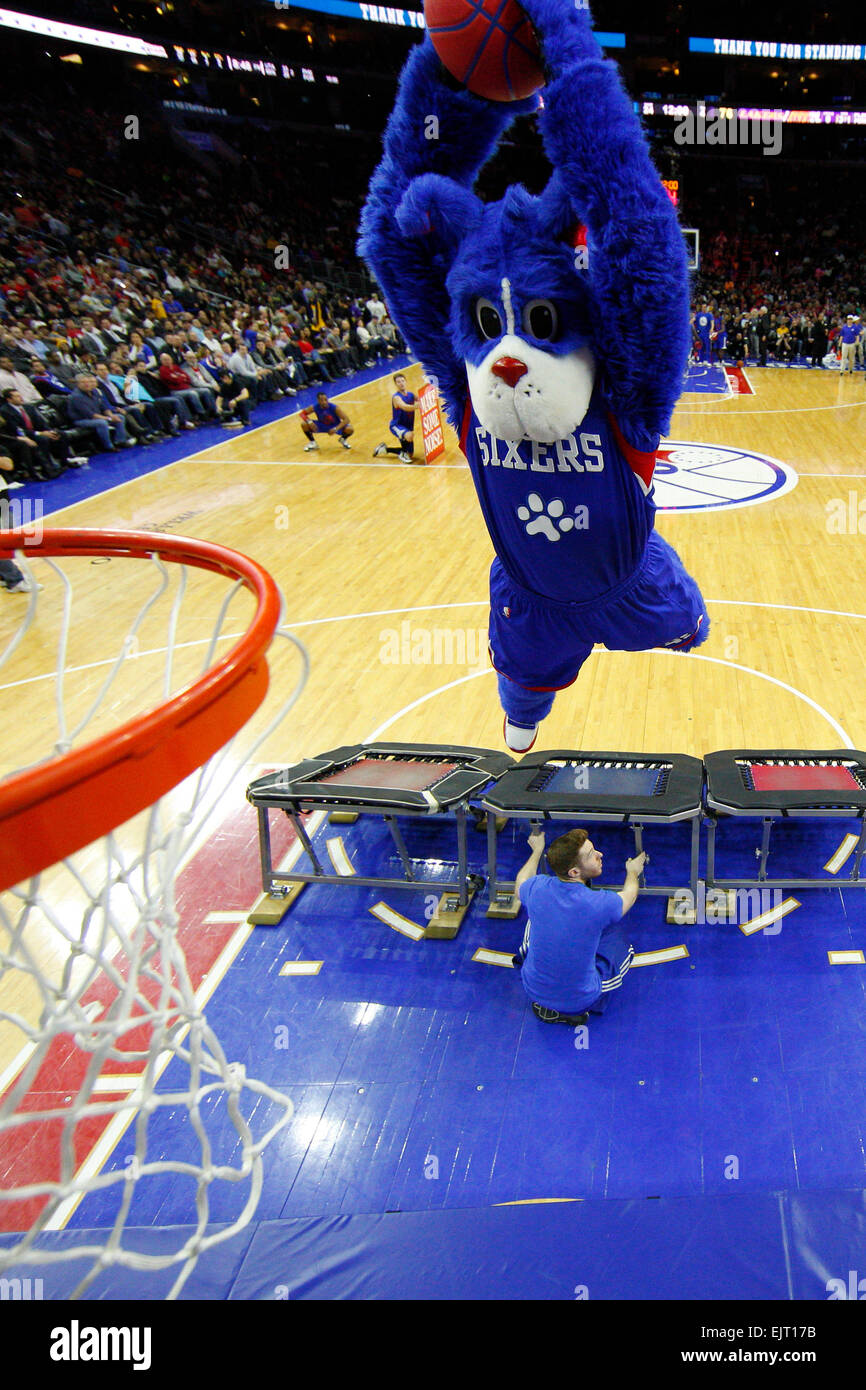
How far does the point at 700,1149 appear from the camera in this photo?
11.3 feet

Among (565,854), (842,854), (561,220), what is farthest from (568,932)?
(561,220)

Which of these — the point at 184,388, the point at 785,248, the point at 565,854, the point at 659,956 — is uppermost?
the point at 785,248

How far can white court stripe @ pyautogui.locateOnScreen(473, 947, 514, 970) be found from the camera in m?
4.42

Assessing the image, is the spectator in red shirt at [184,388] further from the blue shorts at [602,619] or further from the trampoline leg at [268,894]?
the blue shorts at [602,619]

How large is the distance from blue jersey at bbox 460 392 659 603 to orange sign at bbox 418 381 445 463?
10348 mm

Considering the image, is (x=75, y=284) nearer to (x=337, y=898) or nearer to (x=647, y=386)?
(x=337, y=898)

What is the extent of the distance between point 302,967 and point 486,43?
137 inches

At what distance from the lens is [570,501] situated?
3.23 metres

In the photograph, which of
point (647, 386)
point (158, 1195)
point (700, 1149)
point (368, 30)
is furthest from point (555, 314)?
point (368, 30)

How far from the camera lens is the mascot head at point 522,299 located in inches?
114

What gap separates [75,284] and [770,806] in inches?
723

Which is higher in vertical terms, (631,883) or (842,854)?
(631,883)

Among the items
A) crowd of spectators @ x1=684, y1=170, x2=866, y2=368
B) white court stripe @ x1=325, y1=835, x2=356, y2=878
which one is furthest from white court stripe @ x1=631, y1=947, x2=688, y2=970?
crowd of spectators @ x1=684, y1=170, x2=866, y2=368

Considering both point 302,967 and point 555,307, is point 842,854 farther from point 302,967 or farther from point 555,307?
point 555,307
